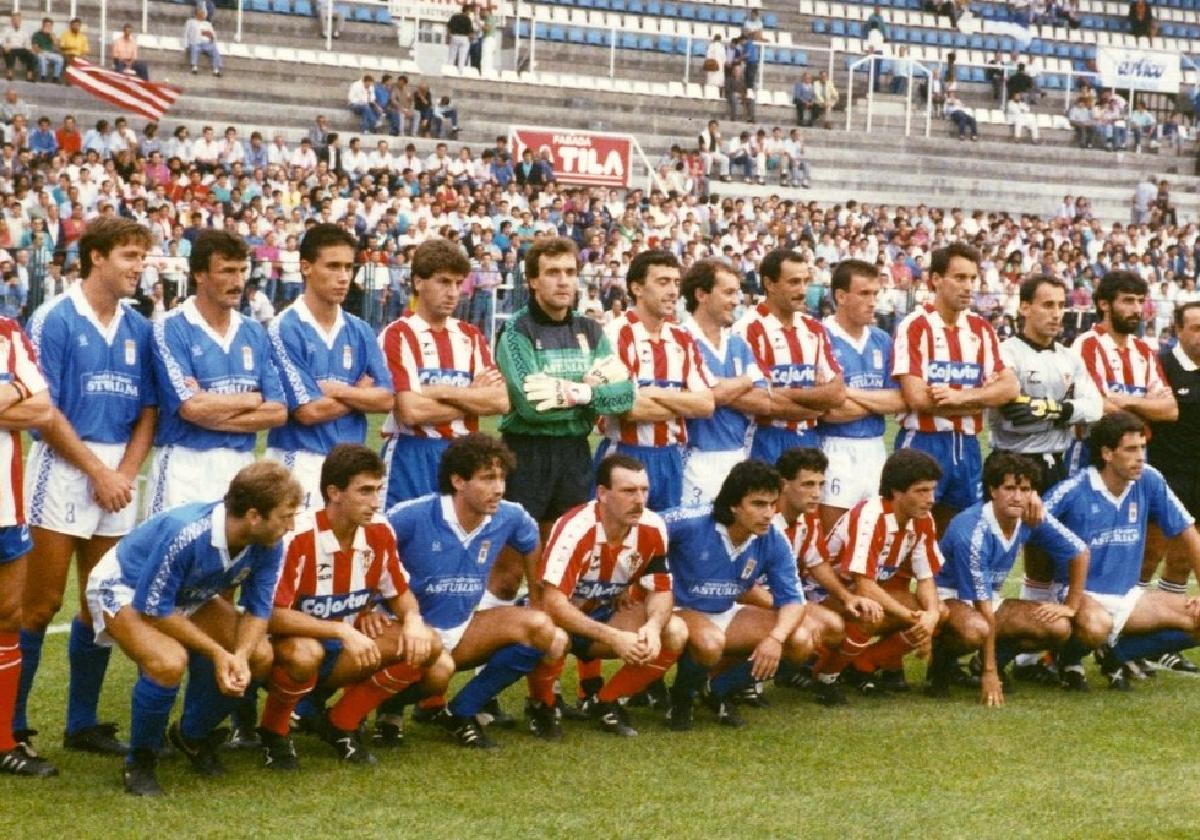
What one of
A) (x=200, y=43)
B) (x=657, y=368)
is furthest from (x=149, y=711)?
(x=200, y=43)

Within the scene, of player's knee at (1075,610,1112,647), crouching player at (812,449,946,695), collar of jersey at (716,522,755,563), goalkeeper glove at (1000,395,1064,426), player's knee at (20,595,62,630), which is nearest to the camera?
player's knee at (20,595,62,630)

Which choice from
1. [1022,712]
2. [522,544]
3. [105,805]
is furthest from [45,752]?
[1022,712]

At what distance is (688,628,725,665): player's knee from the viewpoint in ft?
24.0

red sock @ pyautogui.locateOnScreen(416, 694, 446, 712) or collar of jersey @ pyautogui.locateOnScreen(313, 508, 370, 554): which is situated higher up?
collar of jersey @ pyautogui.locateOnScreen(313, 508, 370, 554)

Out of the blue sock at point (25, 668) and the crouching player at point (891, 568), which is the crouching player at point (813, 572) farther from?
the blue sock at point (25, 668)

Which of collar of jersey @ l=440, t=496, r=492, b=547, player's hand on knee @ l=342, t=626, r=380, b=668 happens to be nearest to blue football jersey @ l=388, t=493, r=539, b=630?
collar of jersey @ l=440, t=496, r=492, b=547

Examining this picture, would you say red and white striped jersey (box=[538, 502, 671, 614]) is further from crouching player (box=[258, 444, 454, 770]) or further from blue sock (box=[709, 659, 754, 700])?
crouching player (box=[258, 444, 454, 770])

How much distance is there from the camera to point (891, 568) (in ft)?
26.6

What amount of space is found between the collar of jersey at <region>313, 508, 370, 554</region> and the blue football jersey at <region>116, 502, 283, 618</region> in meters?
0.34

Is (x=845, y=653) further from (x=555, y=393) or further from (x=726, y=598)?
(x=555, y=393)

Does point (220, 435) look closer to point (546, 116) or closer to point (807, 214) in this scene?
point (807, 214)

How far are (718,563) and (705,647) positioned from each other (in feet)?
1.22

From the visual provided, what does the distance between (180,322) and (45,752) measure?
1659 millimetres

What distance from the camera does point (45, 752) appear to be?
665 cm
